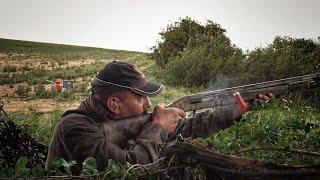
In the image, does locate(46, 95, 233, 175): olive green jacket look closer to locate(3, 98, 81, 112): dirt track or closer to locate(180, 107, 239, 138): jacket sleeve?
locate(180, 107, 239, 138): jacket sleeve

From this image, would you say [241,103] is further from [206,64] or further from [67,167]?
[206,64]

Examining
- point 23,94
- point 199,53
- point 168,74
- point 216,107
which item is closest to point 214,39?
point 199,53

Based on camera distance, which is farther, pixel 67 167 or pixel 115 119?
pixel 115 119

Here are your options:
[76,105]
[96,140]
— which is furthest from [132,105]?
[76,105]

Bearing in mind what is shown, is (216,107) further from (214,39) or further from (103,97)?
(214,39)

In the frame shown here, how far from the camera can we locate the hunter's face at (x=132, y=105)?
329 cm

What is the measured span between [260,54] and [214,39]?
4252mm

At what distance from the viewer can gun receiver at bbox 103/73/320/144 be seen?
3.08 metres

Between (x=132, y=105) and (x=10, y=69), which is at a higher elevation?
(x=132, y=105)

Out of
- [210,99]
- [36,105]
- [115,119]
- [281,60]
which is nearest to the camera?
[115,119]

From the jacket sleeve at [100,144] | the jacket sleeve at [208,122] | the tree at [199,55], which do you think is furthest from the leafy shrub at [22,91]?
the jacket sleeve at [100,144]

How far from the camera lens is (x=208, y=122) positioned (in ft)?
12.1

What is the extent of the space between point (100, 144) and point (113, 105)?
0.42 meters

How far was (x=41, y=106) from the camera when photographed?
756 inches
